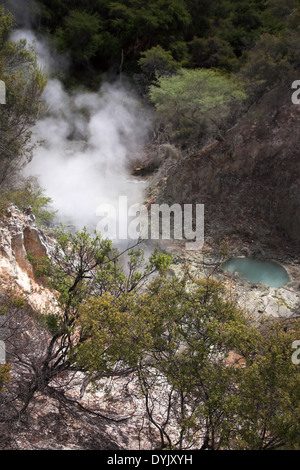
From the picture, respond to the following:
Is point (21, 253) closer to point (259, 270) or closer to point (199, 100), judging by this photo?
point (259, 270)

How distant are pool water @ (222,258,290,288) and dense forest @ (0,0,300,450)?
87 cm

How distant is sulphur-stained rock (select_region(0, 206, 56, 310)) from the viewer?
7.19m

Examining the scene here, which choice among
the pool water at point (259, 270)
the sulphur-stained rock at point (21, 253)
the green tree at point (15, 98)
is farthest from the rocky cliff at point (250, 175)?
the sulphur-stained rock at point (21, 253)

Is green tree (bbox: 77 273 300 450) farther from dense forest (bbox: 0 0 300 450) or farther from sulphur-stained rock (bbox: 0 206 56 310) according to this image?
sulphur-stained rock (bbox: 0 206 56 310)

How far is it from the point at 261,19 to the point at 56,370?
21586 millimetres

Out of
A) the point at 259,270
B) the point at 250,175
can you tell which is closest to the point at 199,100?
the point at 250,175

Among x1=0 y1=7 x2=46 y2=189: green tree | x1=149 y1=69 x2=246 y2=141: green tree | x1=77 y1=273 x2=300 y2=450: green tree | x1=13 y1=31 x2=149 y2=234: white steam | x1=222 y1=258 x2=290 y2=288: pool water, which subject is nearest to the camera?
x1=77 y1=273 x2=300 y2=450: green tree

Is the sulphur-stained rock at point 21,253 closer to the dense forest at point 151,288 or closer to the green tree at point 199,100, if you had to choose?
the dense forest at point 151,288

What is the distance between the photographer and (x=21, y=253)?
8.16 m

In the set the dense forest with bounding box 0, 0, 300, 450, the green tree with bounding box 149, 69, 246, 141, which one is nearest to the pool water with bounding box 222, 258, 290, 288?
the dense forest with bounding box 0, 0, 300, 450

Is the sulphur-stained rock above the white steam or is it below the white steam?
below

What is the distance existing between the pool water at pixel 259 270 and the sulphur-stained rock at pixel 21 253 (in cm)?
663

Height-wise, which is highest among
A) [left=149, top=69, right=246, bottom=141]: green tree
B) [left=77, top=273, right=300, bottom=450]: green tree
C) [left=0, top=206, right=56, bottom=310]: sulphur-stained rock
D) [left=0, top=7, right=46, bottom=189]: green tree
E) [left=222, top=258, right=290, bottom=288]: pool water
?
[left=149, top=69, right=246, bottom=141]: green tree

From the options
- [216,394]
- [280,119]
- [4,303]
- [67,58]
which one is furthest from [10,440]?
[67,58]
